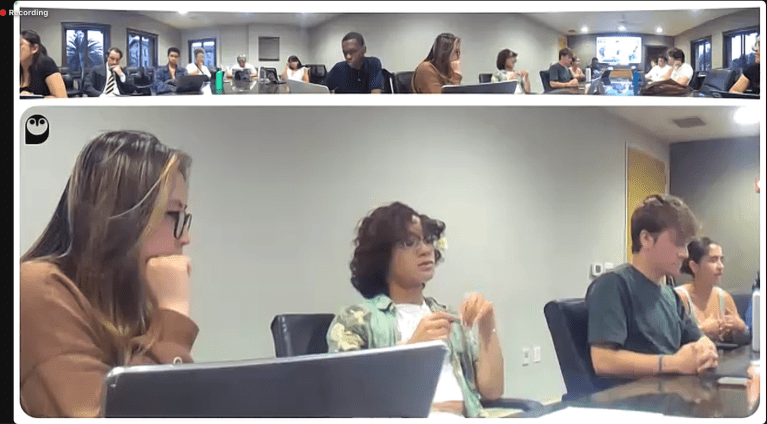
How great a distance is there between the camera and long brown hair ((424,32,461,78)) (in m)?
2.23

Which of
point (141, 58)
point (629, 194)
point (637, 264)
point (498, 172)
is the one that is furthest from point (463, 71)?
point (141, 58)

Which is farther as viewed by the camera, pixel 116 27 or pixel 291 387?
pixel 116 27

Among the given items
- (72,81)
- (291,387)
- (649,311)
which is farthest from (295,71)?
(649,311)

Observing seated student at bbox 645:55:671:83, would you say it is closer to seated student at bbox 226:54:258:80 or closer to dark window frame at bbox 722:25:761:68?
dark window frame at bbox 722:25:761:68

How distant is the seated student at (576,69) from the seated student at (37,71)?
136 cm

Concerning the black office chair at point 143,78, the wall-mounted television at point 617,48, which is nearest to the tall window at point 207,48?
the black office chair at point 143,78

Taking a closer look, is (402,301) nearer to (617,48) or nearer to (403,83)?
(403,83)

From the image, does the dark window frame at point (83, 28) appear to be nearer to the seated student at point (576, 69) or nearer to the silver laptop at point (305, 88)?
the silver laptop at point (305, 88)

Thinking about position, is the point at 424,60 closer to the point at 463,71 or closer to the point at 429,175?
the point at 463,71

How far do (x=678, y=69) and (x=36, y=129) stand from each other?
1.74 m

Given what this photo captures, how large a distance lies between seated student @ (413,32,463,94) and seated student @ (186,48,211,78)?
57 centimetres

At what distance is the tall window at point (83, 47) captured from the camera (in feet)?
7.36

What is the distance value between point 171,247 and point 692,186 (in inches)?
55.3

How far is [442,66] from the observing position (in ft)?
7.34
